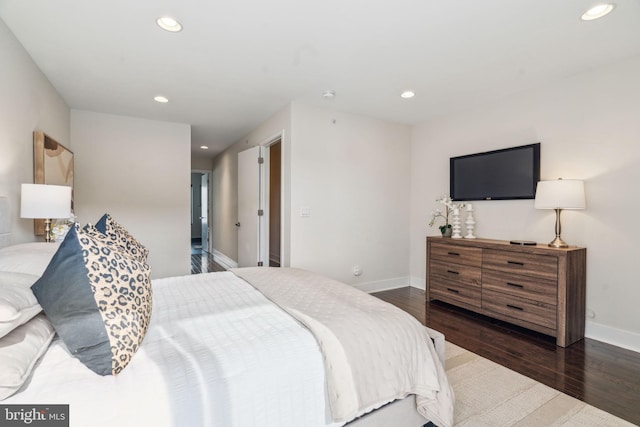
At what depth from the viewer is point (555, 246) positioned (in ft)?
8.86

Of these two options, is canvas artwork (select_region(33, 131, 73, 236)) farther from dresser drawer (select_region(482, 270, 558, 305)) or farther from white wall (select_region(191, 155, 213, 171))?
dresser drawer (select_region(482, 270, 558, 305))

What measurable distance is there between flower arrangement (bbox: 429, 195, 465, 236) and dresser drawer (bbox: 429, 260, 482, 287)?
0.44 metres

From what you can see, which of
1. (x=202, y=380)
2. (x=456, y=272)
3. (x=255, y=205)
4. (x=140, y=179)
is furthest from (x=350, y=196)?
(x=202, y=380)

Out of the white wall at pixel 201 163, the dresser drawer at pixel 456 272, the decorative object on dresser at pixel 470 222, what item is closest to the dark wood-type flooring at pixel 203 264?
the white wall at pixel 201 163

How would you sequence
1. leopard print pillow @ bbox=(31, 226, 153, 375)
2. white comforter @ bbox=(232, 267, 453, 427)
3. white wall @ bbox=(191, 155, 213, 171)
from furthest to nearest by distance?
white wall @ bbox=(191, 155, 213, 171) < white comforter @ bbox=(232, 267, 453, 427) < leopard print pillow @ bbox=(31, 226, 153, 375)

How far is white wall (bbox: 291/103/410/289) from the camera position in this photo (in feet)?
11.8

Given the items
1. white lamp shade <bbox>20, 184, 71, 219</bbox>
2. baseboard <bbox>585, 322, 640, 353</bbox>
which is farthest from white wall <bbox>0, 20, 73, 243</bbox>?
baseboard <bbox>585, 322, 640, 353</bbox>

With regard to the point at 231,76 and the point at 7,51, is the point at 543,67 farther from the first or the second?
the point at 7,51

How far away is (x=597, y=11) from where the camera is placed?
6.25 feet

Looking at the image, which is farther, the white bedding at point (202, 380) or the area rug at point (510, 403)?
the area rug at point (510, 403)

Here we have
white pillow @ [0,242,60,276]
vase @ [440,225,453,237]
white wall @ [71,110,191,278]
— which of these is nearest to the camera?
white pillow @ [0,242,60,276]

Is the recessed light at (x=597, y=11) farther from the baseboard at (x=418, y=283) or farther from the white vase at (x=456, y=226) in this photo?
the baseboard at (x=418, y=283)

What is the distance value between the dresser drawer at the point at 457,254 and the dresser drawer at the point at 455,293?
27 cm

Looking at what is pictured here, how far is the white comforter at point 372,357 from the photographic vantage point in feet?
3.70
